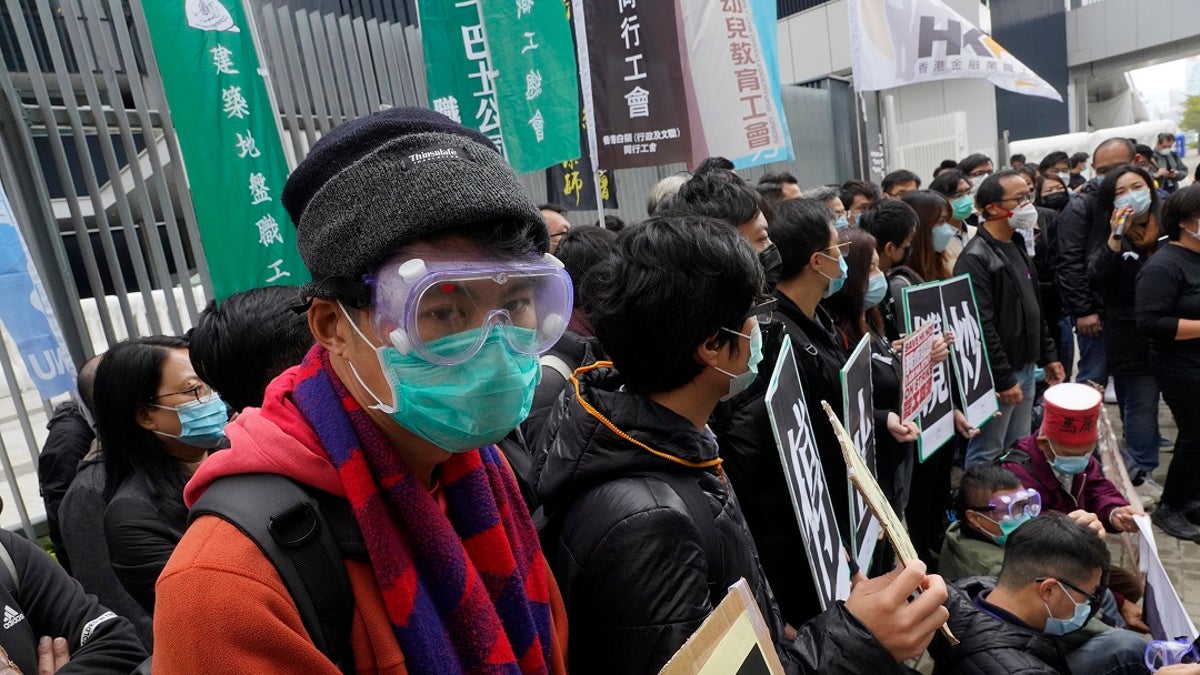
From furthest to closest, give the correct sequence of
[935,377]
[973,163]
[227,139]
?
[973,163], [227,139], [935,377]

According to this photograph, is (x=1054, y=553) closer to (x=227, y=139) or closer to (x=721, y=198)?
(x=721, y=198)

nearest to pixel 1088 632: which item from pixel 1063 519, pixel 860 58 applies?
pixel 1063 519

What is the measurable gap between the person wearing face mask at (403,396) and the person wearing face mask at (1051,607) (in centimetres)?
183

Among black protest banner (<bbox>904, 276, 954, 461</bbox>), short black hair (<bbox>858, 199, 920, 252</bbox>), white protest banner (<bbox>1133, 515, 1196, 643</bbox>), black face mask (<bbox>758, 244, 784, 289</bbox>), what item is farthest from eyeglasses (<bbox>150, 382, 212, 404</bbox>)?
short black hair (<bbox>858, 199, 920, 252</bbox>)

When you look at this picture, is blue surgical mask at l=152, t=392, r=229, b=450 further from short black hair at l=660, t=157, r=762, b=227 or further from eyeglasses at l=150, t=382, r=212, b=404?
short black hair at l=660, t=157, r=762, b=227

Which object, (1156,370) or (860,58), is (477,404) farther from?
(860,58)

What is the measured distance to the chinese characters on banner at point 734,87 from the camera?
591 cm

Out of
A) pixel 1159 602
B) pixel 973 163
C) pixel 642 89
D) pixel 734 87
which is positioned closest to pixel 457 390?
pixel 1159 602

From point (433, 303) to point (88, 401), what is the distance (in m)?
3.03

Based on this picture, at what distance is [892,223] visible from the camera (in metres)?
4.42

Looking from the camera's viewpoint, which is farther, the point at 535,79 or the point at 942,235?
the point at 942,235

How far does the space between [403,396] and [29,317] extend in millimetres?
2997

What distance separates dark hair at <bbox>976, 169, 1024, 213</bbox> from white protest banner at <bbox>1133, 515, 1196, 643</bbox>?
250 cm

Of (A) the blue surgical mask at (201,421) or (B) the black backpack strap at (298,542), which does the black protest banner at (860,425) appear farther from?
(A) the blue surgical mask at (201,421)
